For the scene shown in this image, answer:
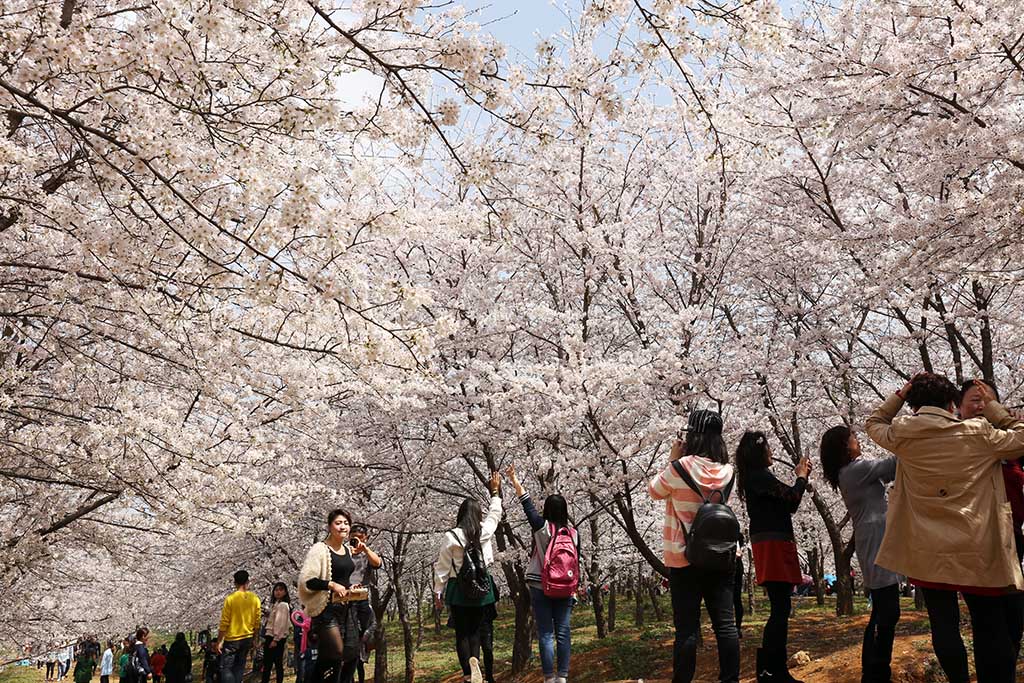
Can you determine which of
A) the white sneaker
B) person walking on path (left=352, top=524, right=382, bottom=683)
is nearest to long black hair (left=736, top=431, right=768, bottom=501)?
the white sneaker

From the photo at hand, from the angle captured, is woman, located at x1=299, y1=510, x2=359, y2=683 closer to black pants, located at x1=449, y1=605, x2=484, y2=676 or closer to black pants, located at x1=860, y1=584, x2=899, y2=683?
black pants, located at x1=449, y1=605, x2=484, y2=676

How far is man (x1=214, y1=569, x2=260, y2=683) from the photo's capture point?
8938mm

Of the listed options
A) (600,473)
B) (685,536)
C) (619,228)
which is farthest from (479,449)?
(685,536)

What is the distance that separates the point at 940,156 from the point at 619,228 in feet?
14.9

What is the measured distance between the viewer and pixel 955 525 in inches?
142

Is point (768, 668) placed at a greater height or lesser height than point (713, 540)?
lesser

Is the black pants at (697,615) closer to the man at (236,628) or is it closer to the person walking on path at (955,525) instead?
the person walking on path at (955,525)

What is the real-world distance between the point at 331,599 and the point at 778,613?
3.26 metres

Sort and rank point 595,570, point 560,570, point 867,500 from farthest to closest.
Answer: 1. point 595,570
2. point 560,570
3. point 867,500

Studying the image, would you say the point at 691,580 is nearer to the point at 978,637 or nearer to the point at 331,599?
the point at 978,637

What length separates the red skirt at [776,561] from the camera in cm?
477

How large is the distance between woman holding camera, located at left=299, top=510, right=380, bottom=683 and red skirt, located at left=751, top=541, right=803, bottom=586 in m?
3.03

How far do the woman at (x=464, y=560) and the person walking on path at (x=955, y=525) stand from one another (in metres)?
3.33

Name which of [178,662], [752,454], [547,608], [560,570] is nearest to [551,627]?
[547,608]
